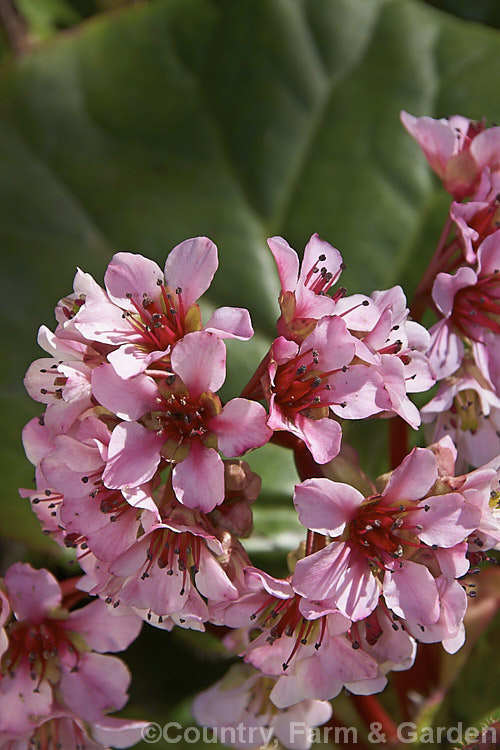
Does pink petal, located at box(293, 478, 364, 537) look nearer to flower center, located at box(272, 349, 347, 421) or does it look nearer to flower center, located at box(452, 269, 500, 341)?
flower center, located at box(272, 349, 347, 421)

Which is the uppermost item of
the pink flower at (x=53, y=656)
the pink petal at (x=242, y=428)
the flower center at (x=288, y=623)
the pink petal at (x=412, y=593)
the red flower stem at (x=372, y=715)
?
the pink petal at (x=242, y=428)

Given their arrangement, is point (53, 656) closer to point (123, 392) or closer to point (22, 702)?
point (22, 702)

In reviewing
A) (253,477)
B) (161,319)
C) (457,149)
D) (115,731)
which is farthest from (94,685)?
(457,149)

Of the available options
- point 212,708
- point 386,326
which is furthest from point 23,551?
point 386,326

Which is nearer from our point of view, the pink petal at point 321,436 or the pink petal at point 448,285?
the pink petal at point 321,436

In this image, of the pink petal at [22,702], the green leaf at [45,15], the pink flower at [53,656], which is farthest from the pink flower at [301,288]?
the green leaf at [45,15]

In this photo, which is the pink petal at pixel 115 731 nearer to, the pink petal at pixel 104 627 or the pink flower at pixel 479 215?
the pink petal at pixel 104 627

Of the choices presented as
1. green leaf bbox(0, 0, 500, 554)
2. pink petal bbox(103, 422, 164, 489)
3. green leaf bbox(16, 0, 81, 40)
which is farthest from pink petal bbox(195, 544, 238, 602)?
green leaf bbox(16, 0, 81, 40)
